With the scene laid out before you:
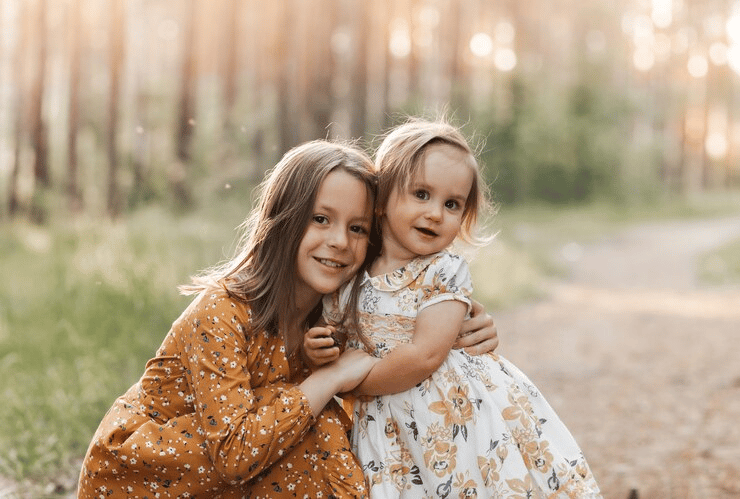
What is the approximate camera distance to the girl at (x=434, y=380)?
2480 mm

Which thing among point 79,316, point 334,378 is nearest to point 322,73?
→ point 79,316

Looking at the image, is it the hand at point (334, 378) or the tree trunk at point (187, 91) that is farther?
the tree trunk at point (187, 91)

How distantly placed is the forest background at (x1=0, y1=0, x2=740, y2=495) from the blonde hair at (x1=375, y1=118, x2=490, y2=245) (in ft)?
1.55

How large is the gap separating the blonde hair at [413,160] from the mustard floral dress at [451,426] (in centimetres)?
19

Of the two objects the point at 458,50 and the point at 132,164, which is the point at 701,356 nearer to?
the point at 132,164

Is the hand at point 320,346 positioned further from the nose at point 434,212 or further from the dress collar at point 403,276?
the nose at point 434,212

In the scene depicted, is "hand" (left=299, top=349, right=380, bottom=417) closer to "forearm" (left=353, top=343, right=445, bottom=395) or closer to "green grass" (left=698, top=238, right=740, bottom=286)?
"forearm" (left=353, top=343, right=445, bottom=395)

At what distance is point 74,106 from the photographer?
1602 cm

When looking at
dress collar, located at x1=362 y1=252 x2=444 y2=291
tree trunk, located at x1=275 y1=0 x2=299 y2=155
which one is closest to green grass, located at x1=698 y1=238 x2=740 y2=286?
tree trunk, located at x1=275 y1=0 x2=299 y2=155

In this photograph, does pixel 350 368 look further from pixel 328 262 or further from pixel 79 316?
pixel 79 316

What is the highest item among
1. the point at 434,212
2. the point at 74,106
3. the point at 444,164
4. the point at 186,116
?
the point at 74,106

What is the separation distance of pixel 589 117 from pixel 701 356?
1810 cm

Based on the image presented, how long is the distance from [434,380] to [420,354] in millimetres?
134

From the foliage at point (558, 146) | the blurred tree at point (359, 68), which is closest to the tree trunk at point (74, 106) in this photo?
the blurred tree at point (359, 68)
